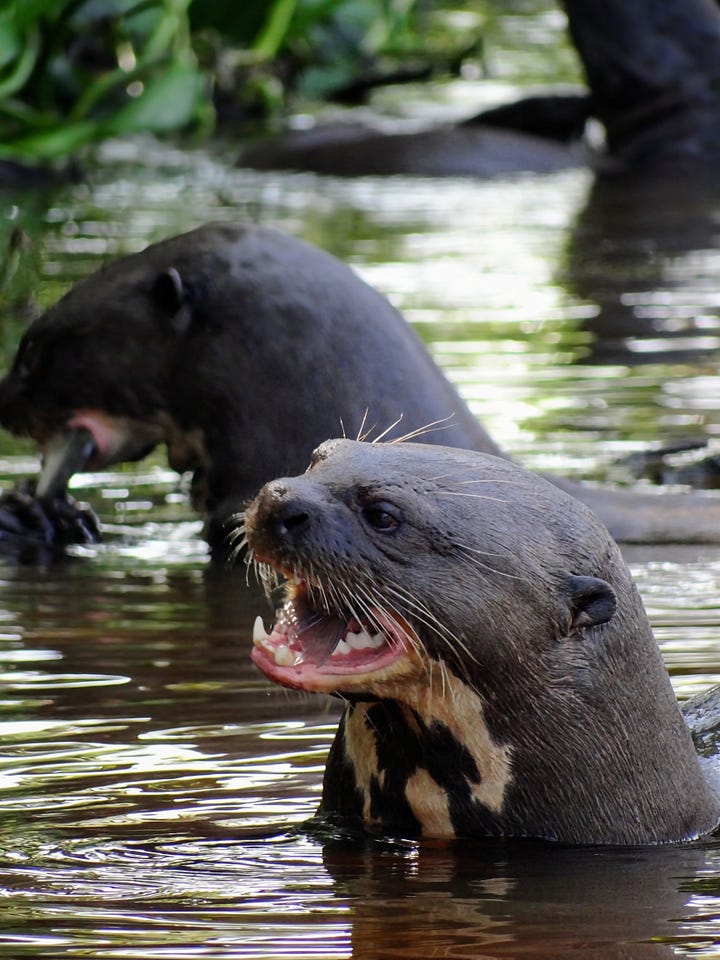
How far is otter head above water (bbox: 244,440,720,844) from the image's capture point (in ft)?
13.6

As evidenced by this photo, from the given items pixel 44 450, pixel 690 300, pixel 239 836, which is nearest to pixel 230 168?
pixel 690 300

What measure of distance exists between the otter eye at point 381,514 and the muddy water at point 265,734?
60 centimetres

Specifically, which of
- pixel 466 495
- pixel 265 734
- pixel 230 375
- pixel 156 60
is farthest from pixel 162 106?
pixel 466 495

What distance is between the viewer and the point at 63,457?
7379 mm

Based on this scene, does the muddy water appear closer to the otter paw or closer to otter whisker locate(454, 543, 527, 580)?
the otter paw

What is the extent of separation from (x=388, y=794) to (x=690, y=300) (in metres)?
7.85

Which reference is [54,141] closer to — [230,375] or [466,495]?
[230,375]

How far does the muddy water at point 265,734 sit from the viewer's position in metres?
3.88

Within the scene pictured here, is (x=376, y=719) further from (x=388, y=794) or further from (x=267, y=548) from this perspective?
(x=267, y=548)

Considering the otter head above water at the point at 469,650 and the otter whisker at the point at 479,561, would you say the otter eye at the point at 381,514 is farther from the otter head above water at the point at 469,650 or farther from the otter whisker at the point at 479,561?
the otter whisker at the point at 479,561

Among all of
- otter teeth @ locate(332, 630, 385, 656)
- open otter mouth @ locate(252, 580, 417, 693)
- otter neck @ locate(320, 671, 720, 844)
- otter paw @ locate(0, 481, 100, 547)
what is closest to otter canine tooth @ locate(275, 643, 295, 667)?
open otter mouth @ locate(252, 580, 417, 693)

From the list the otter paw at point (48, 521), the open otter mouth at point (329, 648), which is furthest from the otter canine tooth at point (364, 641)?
the otter paw at point (48, 521)

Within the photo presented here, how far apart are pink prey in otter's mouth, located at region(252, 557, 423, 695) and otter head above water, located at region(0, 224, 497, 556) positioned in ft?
7.63

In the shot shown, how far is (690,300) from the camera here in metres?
11.9
